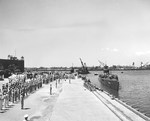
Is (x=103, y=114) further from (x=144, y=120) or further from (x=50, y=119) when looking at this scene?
(x=50, y=119)

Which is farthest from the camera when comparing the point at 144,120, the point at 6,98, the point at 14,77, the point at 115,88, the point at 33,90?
the point at 115,88

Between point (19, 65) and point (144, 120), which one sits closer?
point (144, 120)

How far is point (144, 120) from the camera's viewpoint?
12.5 metres

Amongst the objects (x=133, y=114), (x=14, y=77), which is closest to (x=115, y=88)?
(x=14, y=77)

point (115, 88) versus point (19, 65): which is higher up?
point (19, 65)

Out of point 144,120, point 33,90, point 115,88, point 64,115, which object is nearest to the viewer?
point 144,120

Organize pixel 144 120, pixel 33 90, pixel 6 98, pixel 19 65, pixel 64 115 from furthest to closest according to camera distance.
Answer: pixel 19 65 → pixel 33 90 → pixel 6 98 → pixel 64 115 → pixel 144 120

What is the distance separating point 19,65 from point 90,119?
95649mm

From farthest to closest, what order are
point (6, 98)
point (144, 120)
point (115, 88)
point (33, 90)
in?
point (115, 88) < point (33, 90) < point (6, 98) < point (144, 120)

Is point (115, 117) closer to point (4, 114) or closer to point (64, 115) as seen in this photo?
point (64, 115)

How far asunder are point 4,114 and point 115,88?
137 feet

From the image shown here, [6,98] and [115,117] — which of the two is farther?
[6,98]

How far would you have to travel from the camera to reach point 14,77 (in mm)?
40812

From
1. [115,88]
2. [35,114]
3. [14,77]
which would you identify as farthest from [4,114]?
[115,88]
